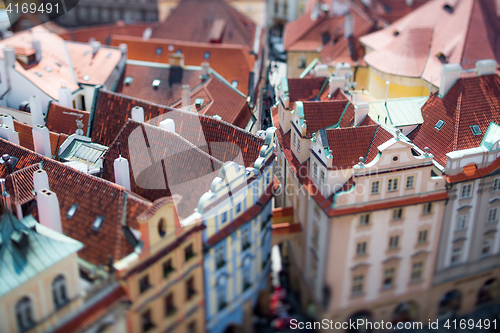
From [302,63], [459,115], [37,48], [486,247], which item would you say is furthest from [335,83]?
[302,63]

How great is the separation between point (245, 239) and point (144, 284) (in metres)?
9.50

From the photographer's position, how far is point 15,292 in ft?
97.2

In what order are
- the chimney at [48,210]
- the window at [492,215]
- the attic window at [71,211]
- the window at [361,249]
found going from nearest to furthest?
1. the chimney at [48,210]
2. the attic window at [71,211]
3. the window at [361,249]
4. the window at [492,215]

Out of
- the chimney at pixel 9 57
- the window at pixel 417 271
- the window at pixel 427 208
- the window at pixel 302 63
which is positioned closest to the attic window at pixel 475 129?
the window at pixel 427 208

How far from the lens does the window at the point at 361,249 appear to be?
1743 inches

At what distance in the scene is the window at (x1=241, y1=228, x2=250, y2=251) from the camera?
133ft

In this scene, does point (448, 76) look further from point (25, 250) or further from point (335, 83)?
point (25, 250)

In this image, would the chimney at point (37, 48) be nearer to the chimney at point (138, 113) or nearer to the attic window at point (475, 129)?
the chimney at point (138, 113)

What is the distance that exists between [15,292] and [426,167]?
29.2 meters

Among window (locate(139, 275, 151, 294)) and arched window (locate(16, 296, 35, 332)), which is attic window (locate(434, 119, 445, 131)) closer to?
window (locate(139, 275, 151, 294))

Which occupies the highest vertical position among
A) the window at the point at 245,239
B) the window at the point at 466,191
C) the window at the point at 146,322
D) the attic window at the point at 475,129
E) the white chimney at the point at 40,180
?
the attic window at the point at 475,129

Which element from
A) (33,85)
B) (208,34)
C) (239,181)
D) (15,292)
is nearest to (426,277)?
(239,181)

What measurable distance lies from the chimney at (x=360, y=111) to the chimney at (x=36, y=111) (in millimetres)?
29644

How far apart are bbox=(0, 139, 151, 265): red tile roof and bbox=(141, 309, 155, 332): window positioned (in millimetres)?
3741
